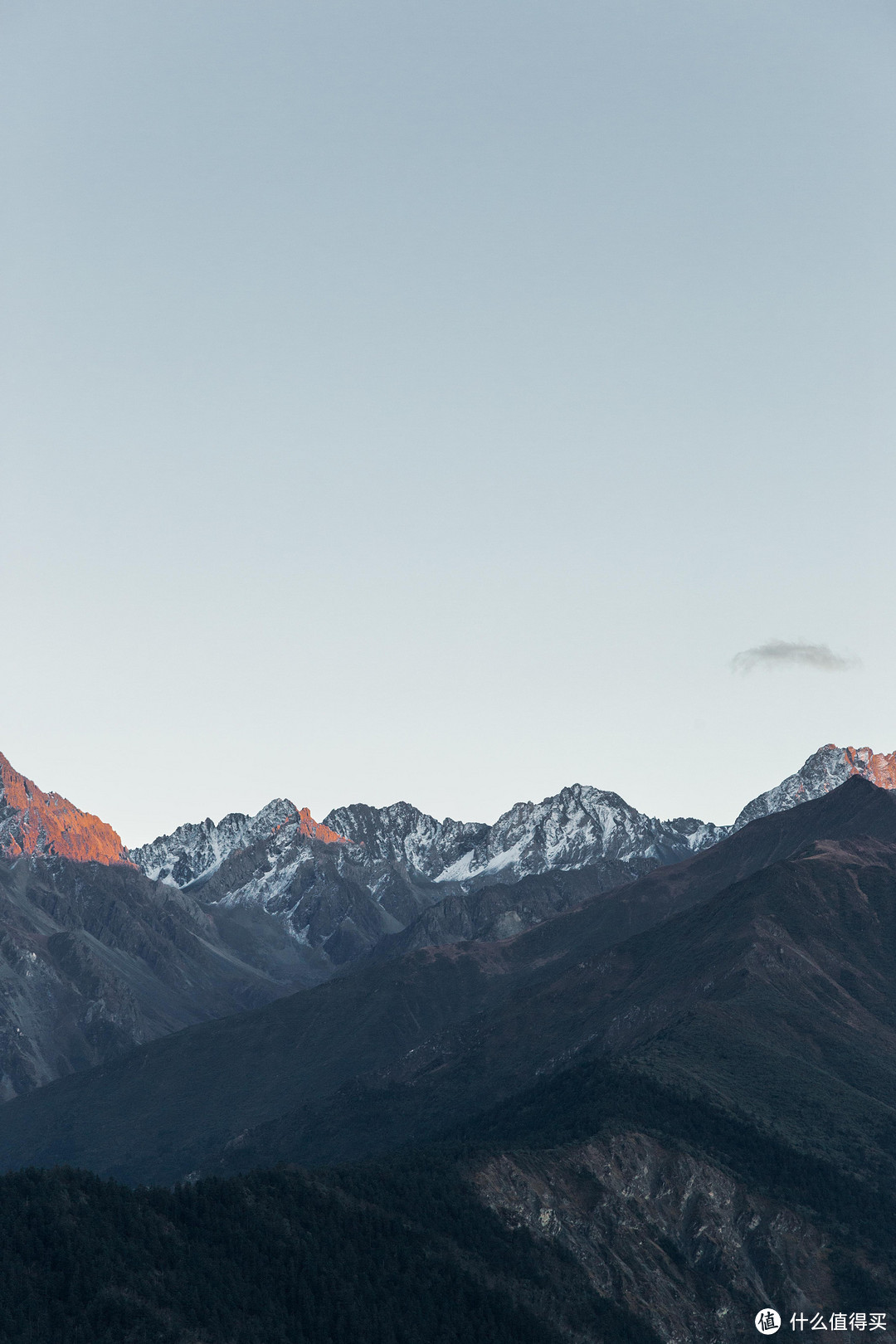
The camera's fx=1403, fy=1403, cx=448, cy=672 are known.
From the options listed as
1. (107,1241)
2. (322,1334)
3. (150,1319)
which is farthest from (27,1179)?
(322,1334)

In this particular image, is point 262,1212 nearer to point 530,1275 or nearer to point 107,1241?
point 107,1241

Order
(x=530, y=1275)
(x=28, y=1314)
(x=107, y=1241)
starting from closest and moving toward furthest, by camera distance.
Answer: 1. (x=28, y=1314)
2. (x=107, y=1241)
3. (x=530, y=1275)

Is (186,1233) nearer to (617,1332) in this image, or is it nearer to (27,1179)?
(27,1179)

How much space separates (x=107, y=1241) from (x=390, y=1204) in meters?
46.7

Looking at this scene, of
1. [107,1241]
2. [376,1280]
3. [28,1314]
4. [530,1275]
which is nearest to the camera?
[28,1314]

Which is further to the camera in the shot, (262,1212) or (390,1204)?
(390,1204)

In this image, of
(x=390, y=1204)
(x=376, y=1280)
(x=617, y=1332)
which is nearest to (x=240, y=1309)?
(x=376, y=1280)

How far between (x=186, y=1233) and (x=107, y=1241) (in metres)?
13.2

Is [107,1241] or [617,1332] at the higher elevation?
[107,1241]

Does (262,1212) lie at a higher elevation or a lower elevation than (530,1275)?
higher

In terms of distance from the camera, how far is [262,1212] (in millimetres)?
186125

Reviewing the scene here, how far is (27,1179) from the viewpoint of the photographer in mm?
175500

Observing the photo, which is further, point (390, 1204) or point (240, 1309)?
point (390, 1204)

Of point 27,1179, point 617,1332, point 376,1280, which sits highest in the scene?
point 27,1179
